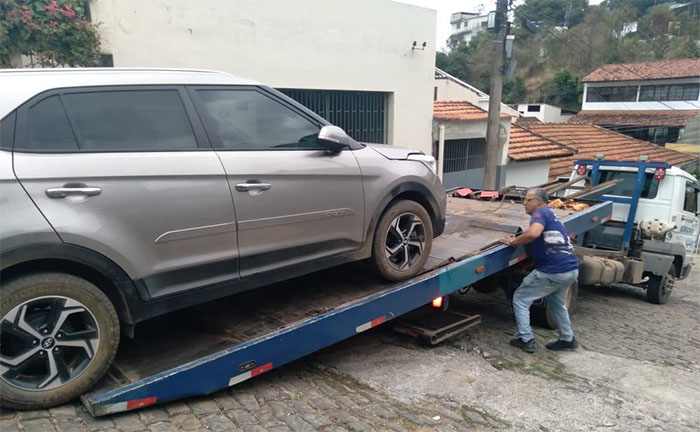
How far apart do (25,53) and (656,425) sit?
729 cm

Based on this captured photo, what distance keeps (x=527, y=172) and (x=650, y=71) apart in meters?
27.8

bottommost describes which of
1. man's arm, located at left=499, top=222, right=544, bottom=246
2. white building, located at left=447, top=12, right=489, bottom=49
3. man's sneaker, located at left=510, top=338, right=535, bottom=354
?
man's sneaker, located at left=510, top=338, right=535, bottom=354

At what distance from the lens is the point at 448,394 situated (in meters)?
3.83

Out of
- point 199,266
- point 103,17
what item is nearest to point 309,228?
point 199,266

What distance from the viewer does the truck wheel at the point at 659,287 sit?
8148 millimetres

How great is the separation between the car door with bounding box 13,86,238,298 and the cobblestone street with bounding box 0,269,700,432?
83 cm

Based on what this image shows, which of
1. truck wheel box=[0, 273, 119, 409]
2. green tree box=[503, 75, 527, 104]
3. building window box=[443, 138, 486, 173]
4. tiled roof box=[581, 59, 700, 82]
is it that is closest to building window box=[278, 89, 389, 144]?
building window box=[443, 138, 486, 173]

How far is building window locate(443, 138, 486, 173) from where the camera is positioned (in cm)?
1335

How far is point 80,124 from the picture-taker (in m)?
2.74

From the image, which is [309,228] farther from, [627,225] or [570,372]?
[627,225]

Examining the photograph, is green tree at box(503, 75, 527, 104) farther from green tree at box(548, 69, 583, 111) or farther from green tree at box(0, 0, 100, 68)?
green tree at box(0, 0, 100, 68)

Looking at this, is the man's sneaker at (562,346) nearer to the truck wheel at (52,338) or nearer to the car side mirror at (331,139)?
the car side mirror at (331,139)

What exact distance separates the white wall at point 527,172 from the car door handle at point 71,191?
14.0 m

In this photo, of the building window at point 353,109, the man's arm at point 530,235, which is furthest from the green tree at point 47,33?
the man's arm at point 530,235
